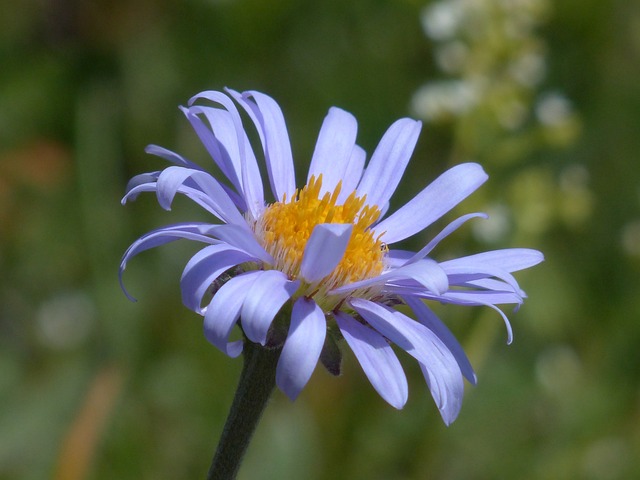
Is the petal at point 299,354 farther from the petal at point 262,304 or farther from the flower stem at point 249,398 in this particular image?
the flower stem at point 249,398

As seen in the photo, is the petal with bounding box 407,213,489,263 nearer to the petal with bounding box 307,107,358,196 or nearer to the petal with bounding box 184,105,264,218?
the petal with bounding box 184,105,264,218

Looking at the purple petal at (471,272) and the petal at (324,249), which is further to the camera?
the purple petal at (471,272)

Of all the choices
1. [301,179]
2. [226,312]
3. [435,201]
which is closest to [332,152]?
[435,201]

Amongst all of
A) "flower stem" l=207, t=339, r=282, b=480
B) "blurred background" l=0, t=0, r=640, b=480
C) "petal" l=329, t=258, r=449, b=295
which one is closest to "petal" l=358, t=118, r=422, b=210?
"petal" l=329, t=258, r=449, b=295

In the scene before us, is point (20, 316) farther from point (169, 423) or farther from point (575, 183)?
point (575, 183)

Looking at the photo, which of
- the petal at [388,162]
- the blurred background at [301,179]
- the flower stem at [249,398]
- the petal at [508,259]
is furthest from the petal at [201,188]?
the blurred background at [301,179]

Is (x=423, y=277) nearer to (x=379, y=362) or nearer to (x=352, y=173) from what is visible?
(x=379, y=362)

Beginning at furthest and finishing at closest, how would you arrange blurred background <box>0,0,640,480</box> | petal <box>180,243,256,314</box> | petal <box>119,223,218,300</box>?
1. blurred background <box>0,0,640,480</box>
2. petal <box>119,223,218,300</box>
3. petal <box>180,243,256,314</box>

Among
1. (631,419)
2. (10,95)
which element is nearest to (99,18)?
(10,95)
